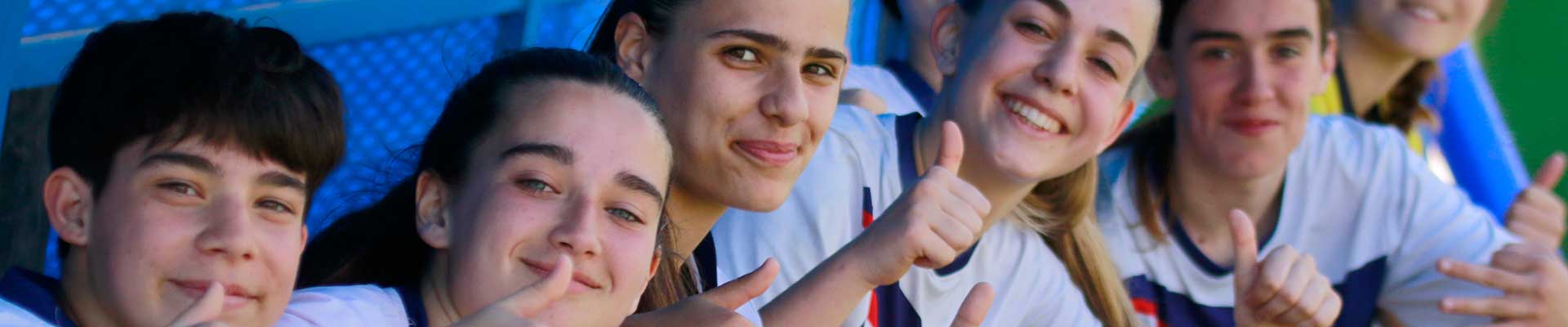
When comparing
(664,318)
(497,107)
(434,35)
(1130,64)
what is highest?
(434,35)

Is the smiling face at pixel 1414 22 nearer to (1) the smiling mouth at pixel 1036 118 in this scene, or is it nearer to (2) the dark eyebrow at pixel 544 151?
(1) the smiling mouth at pixel 1036 118

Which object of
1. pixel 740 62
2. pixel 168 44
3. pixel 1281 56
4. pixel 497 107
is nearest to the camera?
pixel 168 44

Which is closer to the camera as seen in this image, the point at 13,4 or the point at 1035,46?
the point at 13,4

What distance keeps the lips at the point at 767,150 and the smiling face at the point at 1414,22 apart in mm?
1498

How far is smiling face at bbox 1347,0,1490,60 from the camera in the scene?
7.84 ft

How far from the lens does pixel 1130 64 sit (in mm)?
1484

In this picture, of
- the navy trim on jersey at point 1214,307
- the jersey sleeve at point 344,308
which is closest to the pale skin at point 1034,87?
the navy trim on jersey at point 1214,307

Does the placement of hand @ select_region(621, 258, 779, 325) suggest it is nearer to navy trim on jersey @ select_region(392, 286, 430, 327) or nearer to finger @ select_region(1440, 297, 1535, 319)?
navy trim on jersey @ select_region(392, 286, 430, 327)

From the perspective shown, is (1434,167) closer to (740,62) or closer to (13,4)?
(740,62)

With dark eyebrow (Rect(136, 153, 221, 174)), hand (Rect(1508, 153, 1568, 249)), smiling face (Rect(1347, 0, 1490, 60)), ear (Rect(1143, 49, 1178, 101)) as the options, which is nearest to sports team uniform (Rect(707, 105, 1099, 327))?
ear (Rect(1143, 49, 1178, 101))

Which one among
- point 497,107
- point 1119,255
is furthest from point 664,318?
point 1119,255

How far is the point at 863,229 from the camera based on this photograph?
144cm

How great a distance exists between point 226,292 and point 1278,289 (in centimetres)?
91

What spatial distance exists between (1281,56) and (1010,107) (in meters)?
0.50
